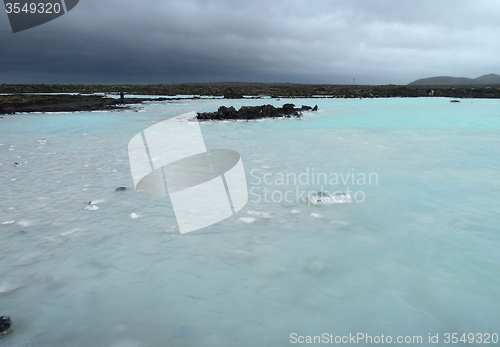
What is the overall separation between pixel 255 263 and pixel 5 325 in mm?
2322

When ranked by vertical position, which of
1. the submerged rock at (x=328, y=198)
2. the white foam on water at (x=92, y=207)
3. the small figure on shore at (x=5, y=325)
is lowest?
the small figure on shore at (x=5, y=325)

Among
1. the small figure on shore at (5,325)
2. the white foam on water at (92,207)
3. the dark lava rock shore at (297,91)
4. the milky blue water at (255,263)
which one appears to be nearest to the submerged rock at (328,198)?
the milky blue water at (255,263)

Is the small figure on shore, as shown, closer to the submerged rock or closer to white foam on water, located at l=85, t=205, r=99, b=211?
white foam on water, located at l=85, t=205, r=99, b=211

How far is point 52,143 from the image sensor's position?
37.9 ft

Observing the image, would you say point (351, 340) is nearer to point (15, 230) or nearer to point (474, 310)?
point (474, 310)

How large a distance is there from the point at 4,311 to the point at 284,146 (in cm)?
896

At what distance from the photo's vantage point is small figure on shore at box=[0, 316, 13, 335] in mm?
2490

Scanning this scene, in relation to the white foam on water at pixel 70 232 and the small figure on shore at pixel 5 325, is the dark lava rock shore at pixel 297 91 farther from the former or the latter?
the small figure on shore at pixel 5 325

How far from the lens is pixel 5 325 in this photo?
2521mm

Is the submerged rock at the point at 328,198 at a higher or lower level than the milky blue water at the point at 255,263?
higher

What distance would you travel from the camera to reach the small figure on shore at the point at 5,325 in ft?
8.17

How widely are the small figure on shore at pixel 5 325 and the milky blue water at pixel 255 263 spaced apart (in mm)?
56

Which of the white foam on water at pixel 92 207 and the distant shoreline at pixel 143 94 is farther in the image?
the distant shoreline at pixel 143 94

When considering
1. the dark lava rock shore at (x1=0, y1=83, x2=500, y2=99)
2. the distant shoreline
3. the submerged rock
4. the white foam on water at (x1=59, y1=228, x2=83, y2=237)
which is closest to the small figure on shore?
the white foam on water at (x1=59, y1=228, x2=83, y2=237)
